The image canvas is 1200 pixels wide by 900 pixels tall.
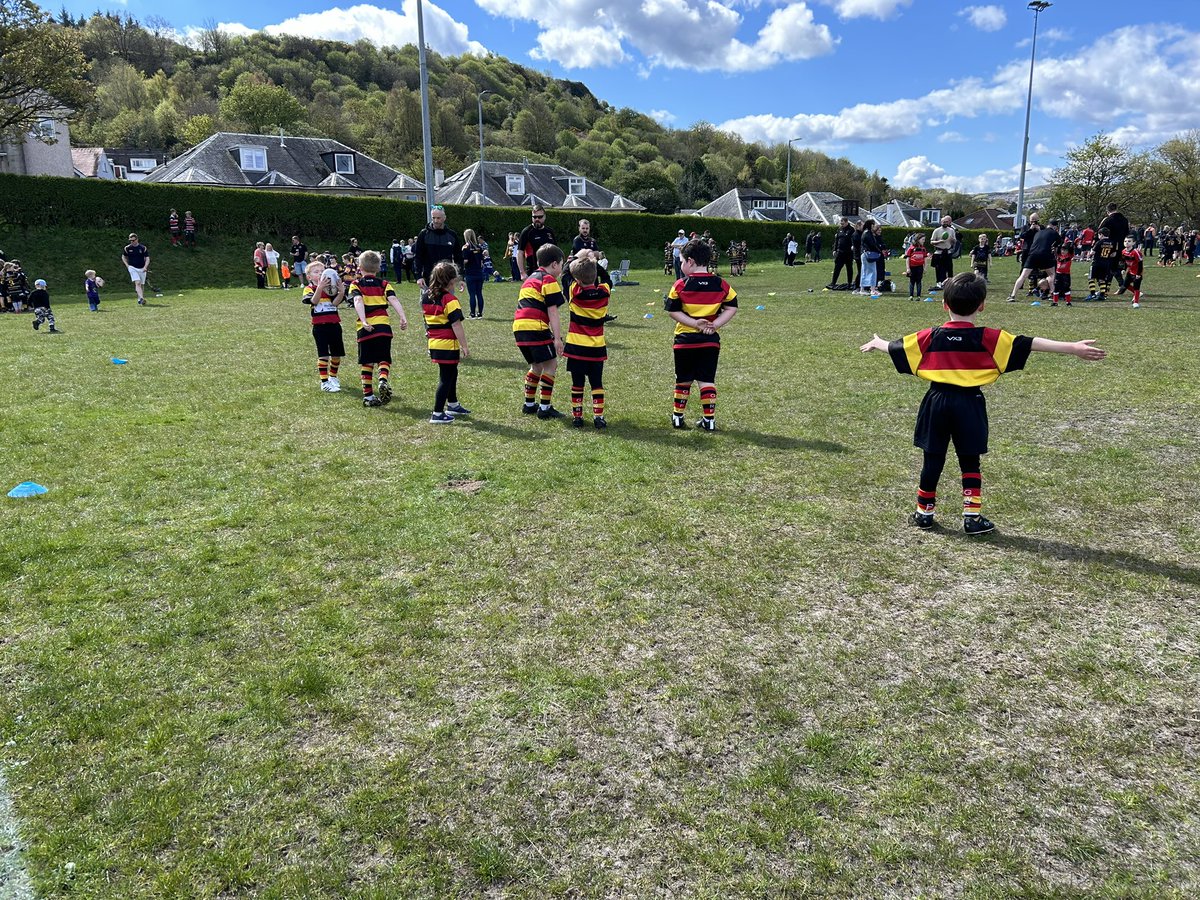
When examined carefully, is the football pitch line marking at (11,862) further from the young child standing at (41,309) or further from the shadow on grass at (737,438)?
the young child standing at (41,309)

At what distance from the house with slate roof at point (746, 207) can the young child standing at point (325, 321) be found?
78615mm

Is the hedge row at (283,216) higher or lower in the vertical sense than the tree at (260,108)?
lower

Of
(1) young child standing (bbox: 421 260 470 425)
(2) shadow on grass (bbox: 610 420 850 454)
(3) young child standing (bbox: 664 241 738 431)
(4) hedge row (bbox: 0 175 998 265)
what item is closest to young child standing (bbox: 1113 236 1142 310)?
(2) shadow on grass (bbox: 610 420 850 454)

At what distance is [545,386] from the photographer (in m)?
8.90

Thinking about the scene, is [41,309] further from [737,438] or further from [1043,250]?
[1043,250]

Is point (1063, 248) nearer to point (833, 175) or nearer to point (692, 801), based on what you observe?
point (692, 801)

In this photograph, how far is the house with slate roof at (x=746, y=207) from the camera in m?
87.1

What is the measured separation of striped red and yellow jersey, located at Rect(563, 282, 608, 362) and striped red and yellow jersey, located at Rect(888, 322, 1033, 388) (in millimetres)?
3550

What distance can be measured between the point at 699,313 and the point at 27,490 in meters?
6.35

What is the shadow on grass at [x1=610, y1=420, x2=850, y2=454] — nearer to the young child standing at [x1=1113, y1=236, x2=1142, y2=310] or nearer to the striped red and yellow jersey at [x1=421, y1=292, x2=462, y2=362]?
the striped red and yellow jersey at [x1=421, y1=292, x2=462, y2=362]

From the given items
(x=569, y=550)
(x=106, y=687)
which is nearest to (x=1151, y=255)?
(x=569, y=550)

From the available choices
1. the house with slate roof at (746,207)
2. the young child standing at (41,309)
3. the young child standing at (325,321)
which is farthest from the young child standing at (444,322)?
the house with slate roof at (746,207)

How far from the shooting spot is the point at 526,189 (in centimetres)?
7019

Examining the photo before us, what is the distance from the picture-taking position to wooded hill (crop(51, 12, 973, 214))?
3553 inches
